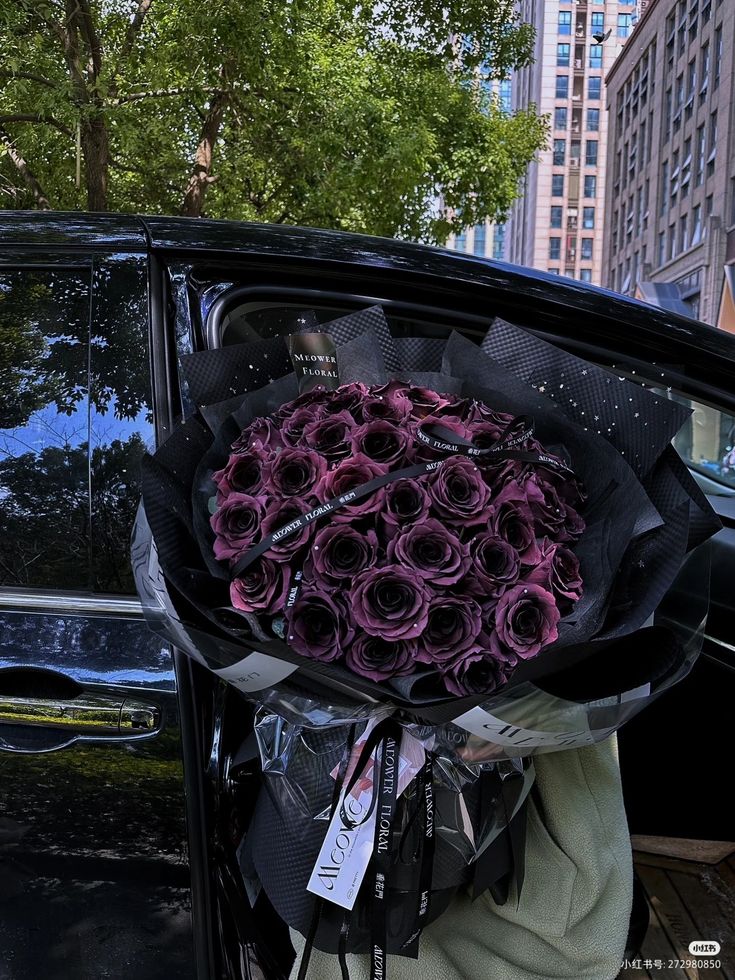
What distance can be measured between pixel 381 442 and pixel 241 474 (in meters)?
0.21

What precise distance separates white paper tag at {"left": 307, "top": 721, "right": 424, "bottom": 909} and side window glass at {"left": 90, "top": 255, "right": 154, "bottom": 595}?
20.1 inches

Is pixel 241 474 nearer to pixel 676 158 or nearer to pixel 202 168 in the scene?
pixel 202 168

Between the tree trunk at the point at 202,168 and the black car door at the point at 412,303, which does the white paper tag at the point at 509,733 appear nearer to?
the black car door at the point at 412,303

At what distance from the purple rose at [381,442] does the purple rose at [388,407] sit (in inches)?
0.9

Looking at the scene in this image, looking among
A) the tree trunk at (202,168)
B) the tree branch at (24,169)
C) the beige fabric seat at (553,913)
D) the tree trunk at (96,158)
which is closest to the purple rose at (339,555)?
the beige fabric seat at (553,913)

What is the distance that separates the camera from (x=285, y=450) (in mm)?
1299

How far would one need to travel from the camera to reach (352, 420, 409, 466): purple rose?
129cm

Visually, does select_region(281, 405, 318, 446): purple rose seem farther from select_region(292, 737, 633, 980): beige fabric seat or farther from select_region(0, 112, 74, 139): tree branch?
select_region(0, 112, 74, 139): tree branch

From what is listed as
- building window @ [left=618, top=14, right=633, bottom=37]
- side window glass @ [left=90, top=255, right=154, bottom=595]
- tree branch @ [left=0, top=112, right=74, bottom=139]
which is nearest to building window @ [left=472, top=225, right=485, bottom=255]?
building window @ [left=618, top=14, right=633, bottom=37]

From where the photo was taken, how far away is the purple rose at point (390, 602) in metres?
1.16

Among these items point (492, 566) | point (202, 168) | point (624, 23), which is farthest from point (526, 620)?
point (624, 23)

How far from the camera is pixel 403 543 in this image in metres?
1.21

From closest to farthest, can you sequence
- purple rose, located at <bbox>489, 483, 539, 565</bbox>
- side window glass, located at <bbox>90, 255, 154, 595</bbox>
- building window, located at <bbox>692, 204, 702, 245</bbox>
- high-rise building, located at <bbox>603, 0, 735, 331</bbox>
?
purple rose, located at <bbox>489, 483, 539, 565</bbox> < side window glass, located at <bbox>90, 255, 154, 595</bbox> < high-rise building, located at <bbox>603, 0, 735, 331</bbox> < building window, located at <bbox>692, 204, 702, 245</bbox>

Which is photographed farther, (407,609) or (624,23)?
(624,23)
